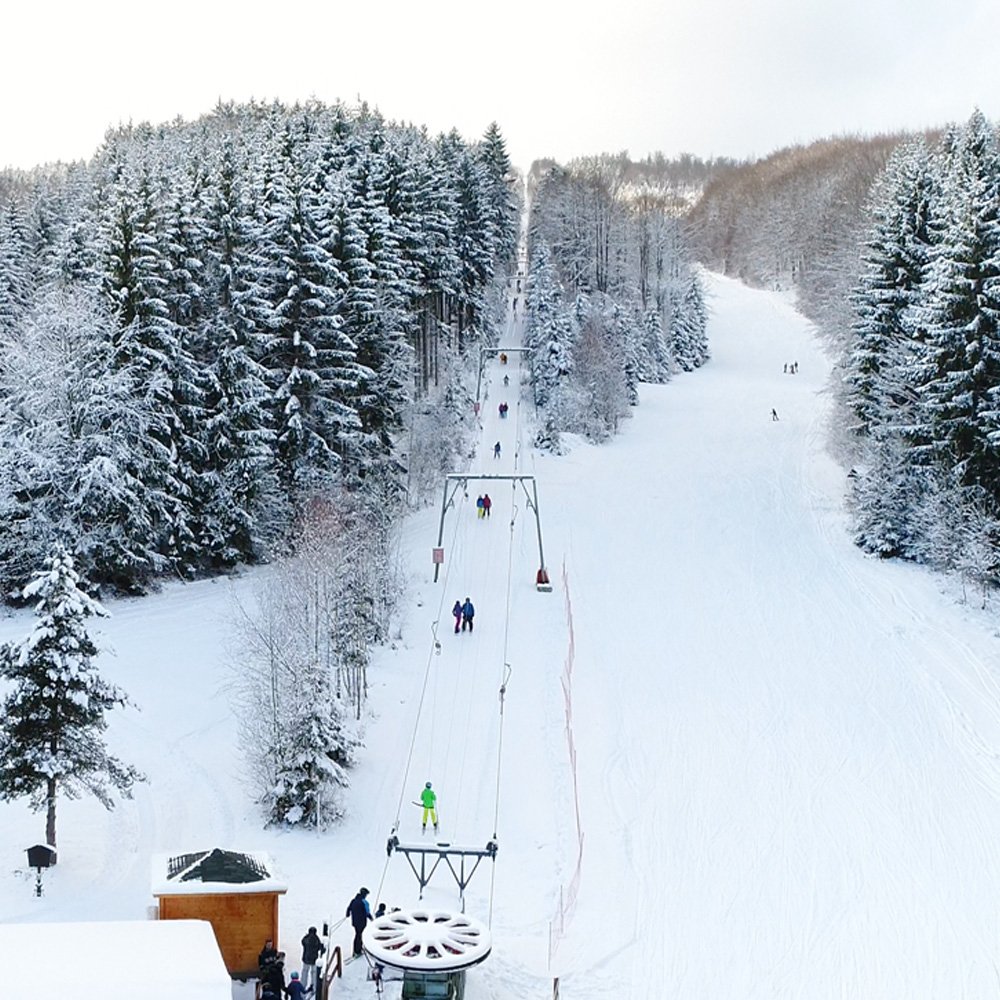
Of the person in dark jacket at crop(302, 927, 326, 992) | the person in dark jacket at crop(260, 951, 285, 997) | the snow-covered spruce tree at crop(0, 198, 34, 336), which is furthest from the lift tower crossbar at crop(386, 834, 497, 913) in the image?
the snow-covered spruce tree at crop(0, 198, 34, 336)

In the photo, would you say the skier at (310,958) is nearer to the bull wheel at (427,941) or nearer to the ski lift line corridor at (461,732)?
the bull wheel at (427,941)

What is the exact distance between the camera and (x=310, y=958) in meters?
15.6

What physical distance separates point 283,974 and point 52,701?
713cm

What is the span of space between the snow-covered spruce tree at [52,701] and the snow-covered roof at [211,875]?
4.02 metres

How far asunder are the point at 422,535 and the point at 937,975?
27.2 m

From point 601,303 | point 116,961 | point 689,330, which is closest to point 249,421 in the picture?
point 116,961

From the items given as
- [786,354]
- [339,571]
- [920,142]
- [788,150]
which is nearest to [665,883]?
[339,571]

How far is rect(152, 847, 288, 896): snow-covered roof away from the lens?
52.3 ft

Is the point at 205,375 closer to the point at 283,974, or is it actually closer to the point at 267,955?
the point at 267,955

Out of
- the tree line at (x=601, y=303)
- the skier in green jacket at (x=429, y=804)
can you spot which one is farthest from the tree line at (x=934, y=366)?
the skier in green jacket at (x=429, y=804)

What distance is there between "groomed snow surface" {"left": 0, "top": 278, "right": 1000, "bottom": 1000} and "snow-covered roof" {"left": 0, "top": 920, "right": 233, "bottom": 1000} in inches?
6.0

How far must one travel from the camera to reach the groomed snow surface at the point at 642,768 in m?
19.0

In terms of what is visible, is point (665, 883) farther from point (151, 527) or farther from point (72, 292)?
point (72, 292)

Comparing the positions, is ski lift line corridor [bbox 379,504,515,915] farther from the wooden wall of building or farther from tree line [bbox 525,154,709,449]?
tree line [bbox 525,154,709,449]
